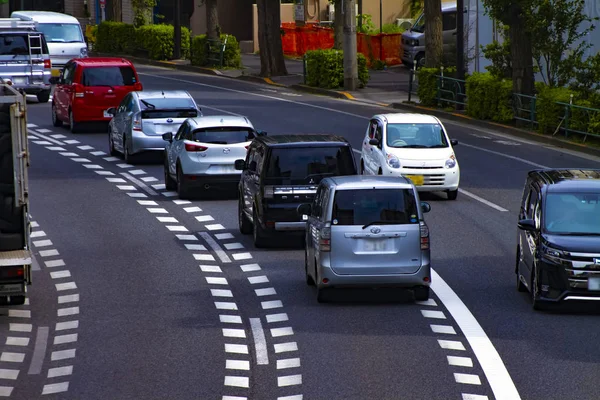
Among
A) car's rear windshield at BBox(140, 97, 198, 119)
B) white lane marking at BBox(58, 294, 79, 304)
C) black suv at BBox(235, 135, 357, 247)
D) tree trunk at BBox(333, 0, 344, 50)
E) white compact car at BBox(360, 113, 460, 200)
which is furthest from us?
tree trunk at BBox(333, 0, 344, 50)

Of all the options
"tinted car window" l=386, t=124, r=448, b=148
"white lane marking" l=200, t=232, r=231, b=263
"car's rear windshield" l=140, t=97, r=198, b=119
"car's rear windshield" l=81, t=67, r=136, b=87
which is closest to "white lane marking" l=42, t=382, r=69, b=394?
"white lane marking" l=200, t=232, r=231, b=263

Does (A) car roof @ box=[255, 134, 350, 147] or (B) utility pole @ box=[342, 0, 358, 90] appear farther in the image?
(B) utility pole @ box=[342, 0, 358, 90]

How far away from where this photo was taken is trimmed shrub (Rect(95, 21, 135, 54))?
67625mm

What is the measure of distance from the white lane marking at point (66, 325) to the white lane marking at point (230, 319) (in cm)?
182

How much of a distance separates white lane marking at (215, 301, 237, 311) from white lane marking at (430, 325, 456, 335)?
2.84 meters

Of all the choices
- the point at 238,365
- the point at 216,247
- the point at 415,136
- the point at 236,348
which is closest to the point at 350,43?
the point at 415,136

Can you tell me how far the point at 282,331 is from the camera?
16.2 meters

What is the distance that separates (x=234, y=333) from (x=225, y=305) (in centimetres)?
173

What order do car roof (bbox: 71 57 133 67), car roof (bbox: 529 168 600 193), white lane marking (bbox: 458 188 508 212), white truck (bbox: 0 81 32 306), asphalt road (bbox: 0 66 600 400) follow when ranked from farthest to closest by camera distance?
car roof (bbox: 71 57 133 67), white lane marking (bbox: 458 188 508 212), car roof (bbox: 529 168 600 193), white truck (bbox: 0 81 32 306), asphalt road (bbox: 0 66 600 400)

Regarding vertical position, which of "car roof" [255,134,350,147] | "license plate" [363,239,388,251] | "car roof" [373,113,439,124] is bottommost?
"license plate" [363,239,388,251]

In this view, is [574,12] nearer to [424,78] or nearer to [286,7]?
[424,78]

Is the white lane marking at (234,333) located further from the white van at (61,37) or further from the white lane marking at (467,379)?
the white van at (61,37)

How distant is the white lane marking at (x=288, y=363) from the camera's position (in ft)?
47.4

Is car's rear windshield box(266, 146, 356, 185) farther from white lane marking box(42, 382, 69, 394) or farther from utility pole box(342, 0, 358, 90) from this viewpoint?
utility pole box(342, 0, 358, 90)
